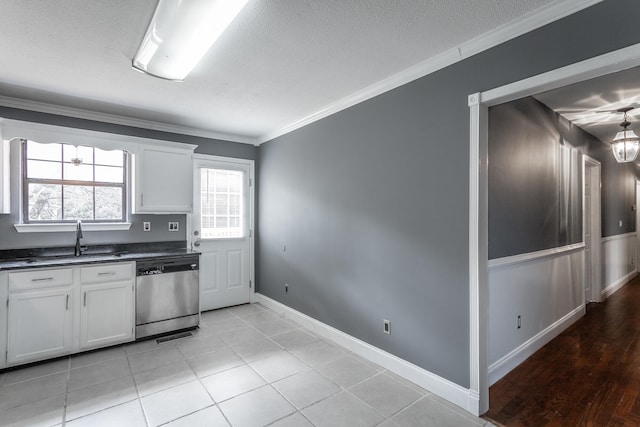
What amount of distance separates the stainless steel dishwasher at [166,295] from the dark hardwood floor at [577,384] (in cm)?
311

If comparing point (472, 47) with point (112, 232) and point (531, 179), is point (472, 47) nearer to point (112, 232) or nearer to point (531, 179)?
point (531, 179)

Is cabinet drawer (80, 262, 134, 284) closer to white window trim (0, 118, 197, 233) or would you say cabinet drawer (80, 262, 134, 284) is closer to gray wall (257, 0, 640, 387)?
white window trim (0, 118, 197, 233)

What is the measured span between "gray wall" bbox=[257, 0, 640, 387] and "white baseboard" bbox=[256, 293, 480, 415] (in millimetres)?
57

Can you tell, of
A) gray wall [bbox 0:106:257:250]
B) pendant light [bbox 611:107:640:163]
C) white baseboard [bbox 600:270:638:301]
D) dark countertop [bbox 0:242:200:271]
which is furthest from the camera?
white baseboard [bbox 600:270:638:301]

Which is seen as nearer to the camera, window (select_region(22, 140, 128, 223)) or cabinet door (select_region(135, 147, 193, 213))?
window (select_region(22, 140, 128, 223))

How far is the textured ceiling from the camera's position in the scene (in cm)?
262

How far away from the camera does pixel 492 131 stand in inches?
99.0

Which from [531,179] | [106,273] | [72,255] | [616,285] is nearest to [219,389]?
[106,273]

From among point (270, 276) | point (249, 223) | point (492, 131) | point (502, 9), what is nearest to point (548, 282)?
point (492, 131)

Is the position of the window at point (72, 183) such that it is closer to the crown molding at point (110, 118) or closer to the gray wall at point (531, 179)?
the crown molding at point (110, 118)

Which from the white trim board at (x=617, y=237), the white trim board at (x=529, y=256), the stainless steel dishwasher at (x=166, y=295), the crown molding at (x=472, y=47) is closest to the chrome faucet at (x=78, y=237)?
the stainless steel dishwasher at (x=166, y=295)

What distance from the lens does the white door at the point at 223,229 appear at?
4.29 metres

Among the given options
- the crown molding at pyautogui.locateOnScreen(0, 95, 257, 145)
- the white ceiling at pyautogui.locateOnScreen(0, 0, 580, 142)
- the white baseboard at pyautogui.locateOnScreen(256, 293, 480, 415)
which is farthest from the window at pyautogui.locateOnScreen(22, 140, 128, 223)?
the white baseboard at pyautogui.locateOnScreen(256, 293, 480, 415)

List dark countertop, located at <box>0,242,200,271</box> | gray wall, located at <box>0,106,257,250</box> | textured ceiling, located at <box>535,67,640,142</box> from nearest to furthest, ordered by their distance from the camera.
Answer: textured ceiling, located at <box>535,67,640,142</box>, dark countertop, located at <box>0,242,200,271</box>, gray wall, located at <box>0,106,257,250</box>
